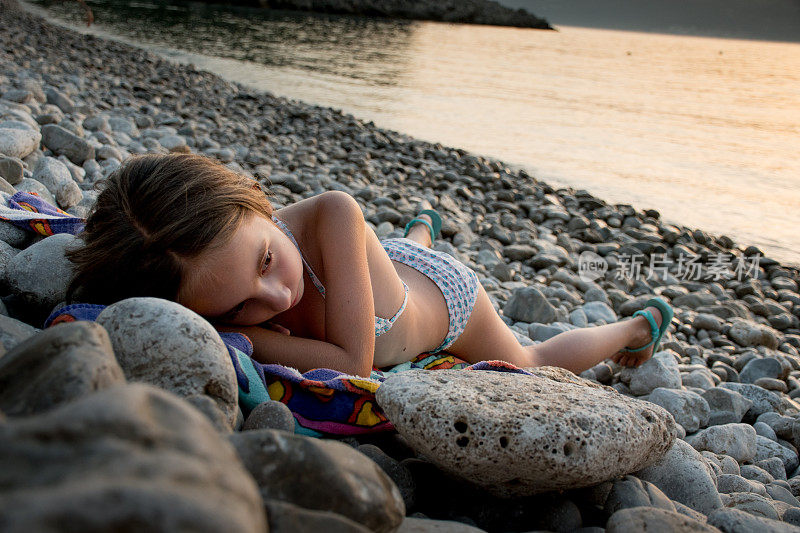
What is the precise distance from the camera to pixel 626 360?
3.56m

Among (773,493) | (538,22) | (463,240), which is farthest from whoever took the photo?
(538,22)

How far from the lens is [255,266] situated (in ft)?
6.93

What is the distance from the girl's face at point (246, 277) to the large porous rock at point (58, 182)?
5.88 feet

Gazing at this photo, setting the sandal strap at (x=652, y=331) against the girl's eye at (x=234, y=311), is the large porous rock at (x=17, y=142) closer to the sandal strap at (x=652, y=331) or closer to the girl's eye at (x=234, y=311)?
the girl's eye at (x=234, y=311)

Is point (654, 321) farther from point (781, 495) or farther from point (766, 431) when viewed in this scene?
point (781, 495)

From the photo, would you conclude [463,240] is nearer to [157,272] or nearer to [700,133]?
[157,272]

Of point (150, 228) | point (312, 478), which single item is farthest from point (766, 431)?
point (150, 228)

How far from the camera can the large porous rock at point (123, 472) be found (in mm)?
634

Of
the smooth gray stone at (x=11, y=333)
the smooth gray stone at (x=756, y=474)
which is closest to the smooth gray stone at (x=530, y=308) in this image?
the smooth gray stone at (x=756, y=474)

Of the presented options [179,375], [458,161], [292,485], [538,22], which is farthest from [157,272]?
[538,22]

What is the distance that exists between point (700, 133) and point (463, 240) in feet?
28.3

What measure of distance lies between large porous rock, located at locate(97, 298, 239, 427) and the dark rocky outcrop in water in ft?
149

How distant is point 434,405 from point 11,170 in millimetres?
2761

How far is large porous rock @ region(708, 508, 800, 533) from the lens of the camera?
5.21 ft
